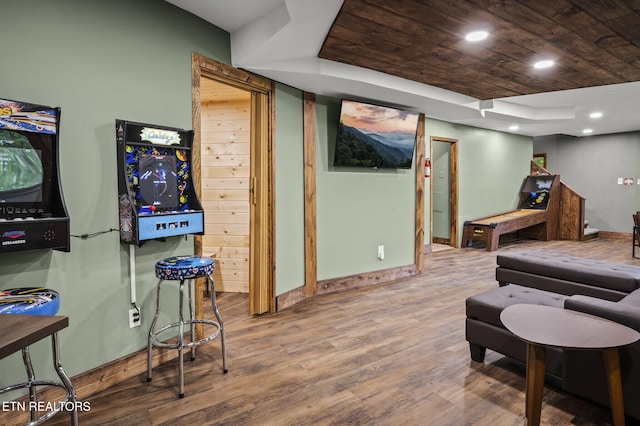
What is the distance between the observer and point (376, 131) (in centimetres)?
452

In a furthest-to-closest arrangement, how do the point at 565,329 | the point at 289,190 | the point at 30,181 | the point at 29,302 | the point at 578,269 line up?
the point at 289,190 < the point at 578,269 < the point at 30,181 < the point at 565,329 < the point at 29,302

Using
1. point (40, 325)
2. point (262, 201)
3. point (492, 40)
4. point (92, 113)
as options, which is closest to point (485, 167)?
point (492, 40)

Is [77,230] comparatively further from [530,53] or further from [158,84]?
[530,53]

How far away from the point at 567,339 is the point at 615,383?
1.26 feet

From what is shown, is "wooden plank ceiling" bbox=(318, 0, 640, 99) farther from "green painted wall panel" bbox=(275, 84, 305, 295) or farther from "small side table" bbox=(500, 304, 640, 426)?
"small side table" bbox=(500, 304, 640, 426)

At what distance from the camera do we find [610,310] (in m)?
1.95

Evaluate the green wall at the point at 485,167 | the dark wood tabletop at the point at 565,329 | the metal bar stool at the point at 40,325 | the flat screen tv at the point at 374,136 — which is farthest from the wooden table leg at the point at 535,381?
the green wall at the point at 485,167

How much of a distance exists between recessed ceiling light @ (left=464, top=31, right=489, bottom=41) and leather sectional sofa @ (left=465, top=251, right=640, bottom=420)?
1895mm

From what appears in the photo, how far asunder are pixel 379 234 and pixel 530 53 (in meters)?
2.52

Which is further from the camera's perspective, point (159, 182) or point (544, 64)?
point (544, 64)

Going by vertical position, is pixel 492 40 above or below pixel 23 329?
above

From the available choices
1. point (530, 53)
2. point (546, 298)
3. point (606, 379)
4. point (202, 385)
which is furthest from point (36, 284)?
point (530, 53)

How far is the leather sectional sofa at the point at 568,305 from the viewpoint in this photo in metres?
1.88

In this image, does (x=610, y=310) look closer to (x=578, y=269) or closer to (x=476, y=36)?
(x=578, y=269)
